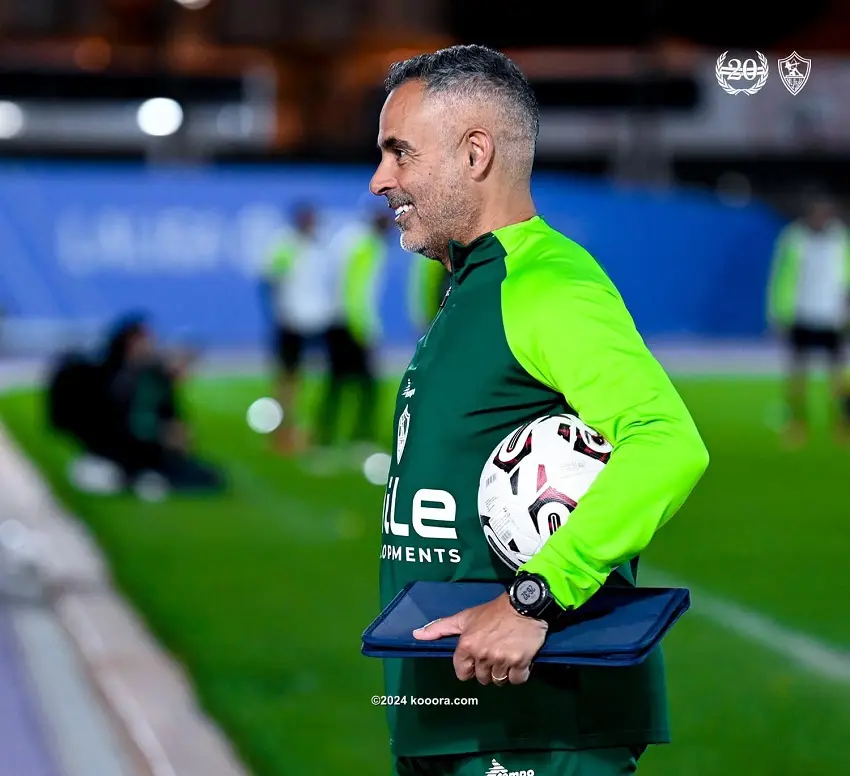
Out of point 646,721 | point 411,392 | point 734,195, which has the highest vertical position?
point 411,392

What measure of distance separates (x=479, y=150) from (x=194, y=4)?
41.7 metres

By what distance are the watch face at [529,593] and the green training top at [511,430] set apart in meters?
0.03

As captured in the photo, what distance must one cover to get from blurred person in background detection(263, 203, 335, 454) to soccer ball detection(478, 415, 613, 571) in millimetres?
13293

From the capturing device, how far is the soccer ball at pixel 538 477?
8.57ft

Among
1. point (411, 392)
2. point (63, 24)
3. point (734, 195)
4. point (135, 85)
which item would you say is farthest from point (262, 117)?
point (411, 392)

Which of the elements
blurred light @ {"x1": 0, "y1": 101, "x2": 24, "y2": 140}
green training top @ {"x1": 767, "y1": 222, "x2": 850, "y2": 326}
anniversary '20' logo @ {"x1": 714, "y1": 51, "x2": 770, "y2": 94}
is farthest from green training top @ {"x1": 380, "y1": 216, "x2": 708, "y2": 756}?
blurred light @ {"x1": 0, "y1": 101, "x2": 24, "y2": 140}

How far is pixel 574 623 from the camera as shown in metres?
2.50

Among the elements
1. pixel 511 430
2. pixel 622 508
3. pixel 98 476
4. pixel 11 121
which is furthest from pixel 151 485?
pixel 11 121

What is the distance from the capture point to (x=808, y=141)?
4322 cm

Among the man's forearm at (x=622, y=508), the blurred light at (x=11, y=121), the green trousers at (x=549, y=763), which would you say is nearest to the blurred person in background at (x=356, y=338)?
the green trousers at (x=549, y=763)

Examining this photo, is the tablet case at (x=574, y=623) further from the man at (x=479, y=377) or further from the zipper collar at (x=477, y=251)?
the zipper collar at (x=477, y=251)

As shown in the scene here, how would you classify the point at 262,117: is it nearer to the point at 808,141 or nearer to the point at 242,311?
the point at 808,141

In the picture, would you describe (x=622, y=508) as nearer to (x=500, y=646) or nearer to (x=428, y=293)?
(x=500, y=646)

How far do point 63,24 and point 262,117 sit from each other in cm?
924
